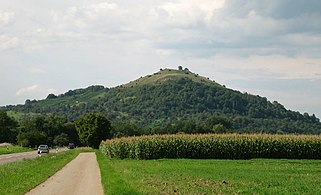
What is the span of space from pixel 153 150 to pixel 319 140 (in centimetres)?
1952

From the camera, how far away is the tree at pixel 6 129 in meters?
147

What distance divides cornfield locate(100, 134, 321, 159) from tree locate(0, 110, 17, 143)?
9985 centimetres

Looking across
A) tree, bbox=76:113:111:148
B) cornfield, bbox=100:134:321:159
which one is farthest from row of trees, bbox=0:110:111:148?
cornfield, bbox=100:134:321:159

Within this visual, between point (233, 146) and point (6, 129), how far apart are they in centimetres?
10826

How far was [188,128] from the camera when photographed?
453 feet

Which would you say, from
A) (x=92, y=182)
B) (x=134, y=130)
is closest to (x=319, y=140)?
(x=92, y=182)

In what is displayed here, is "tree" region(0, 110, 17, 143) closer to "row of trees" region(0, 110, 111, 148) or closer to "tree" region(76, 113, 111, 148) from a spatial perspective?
"row of trees" region(0, 110, 111, 148)

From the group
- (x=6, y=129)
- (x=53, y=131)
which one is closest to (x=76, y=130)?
(x=53, y=131)

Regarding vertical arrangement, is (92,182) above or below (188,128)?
below

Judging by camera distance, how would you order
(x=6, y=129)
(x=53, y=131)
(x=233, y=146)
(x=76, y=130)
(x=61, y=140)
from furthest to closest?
A: (x=53, y=131), (x=61, y=140), (x=76, y=130), (x=6, y=129), (x=233, y=146)

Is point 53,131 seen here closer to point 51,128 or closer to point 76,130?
point 51,128

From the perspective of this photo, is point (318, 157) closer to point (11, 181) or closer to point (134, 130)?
point (11, 181)

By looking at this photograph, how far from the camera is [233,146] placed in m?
56.3

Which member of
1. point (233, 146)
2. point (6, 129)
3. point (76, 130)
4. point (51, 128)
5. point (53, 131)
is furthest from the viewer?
point (53, 131)
